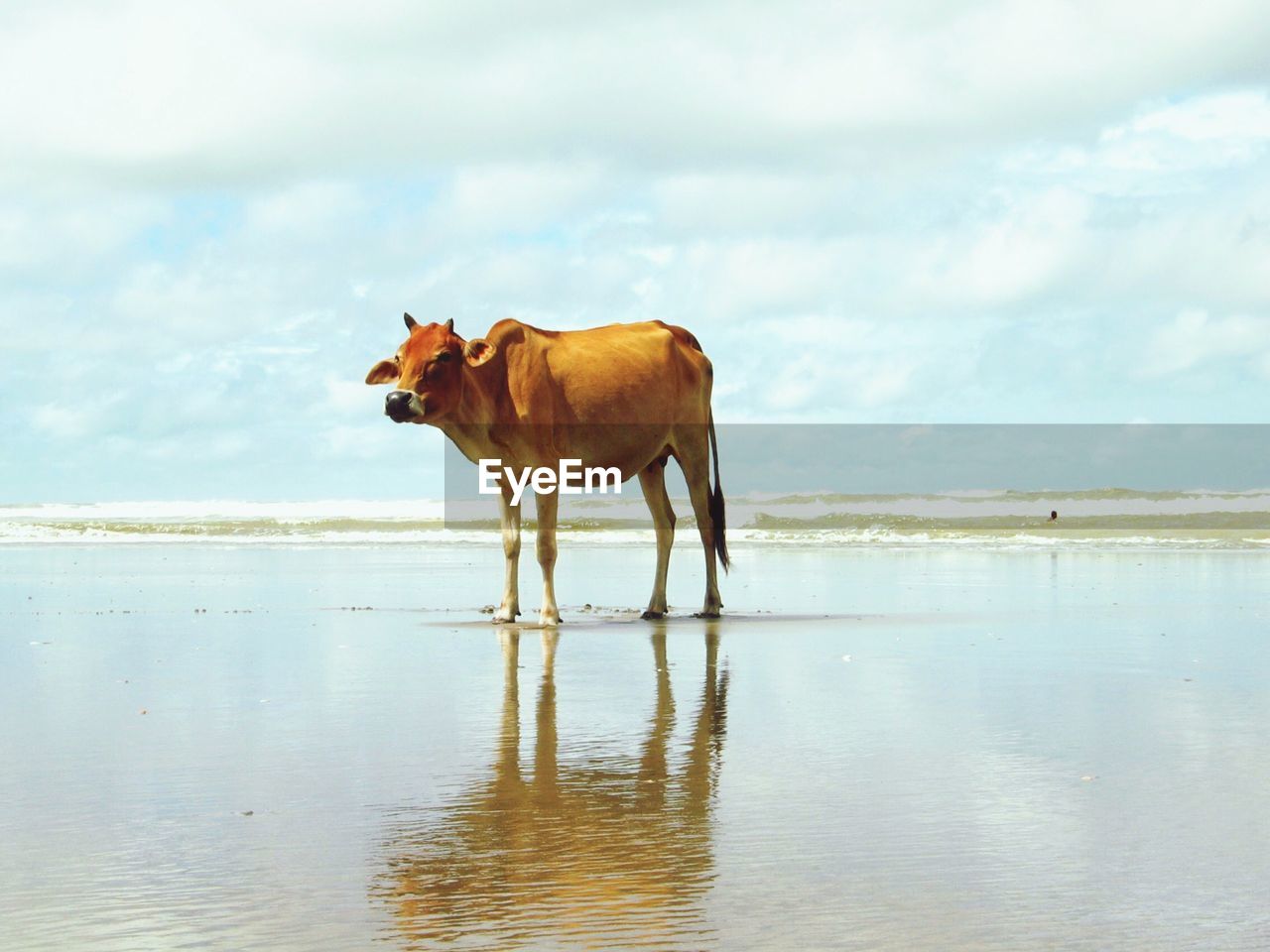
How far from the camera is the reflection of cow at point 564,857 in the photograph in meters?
3.35

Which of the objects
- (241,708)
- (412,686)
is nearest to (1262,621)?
(412,686)

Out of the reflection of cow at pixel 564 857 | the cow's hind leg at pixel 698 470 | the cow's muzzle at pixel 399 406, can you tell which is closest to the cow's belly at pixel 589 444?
the cow's hind leg at pixel 698 470

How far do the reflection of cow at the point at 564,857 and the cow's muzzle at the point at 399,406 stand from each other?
5330 mm

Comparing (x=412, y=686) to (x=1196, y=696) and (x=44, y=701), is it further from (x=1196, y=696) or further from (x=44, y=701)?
(x=1196, y=696)

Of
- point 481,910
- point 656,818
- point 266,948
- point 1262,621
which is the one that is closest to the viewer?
point 266,948

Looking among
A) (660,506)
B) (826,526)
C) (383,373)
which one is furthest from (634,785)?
(826,526)

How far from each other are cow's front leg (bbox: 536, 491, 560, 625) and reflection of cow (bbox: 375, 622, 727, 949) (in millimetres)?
5194

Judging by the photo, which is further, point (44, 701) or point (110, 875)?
point (44, 701)

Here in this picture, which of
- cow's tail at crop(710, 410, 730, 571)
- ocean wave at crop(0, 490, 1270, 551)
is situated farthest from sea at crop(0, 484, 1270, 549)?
cow's tail at crop(710, 410, 730, 571)

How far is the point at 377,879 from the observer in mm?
3764

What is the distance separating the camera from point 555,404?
11.6 metres

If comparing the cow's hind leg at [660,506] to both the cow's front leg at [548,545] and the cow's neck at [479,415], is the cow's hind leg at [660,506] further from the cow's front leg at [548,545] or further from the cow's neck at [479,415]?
the cow's neck at [479,415]

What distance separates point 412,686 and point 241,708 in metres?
1.00

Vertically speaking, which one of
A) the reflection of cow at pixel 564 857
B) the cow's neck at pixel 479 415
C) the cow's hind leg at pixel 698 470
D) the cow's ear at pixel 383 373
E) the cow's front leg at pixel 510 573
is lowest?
the reflection of cow at pixel 564 857
